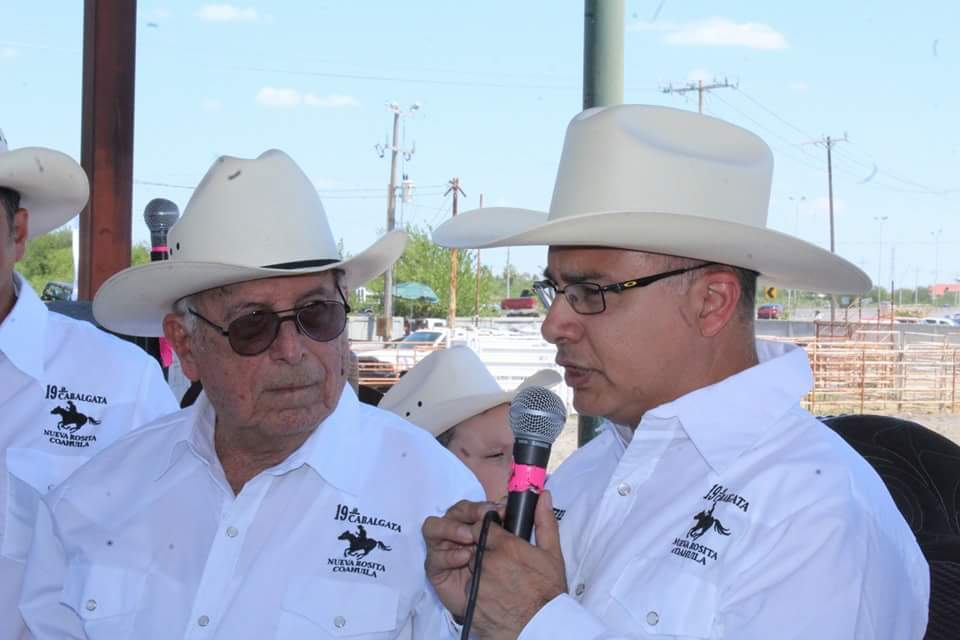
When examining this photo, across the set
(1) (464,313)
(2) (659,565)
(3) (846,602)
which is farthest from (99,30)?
(1) (464,313)

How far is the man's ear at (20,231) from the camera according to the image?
3.15 m

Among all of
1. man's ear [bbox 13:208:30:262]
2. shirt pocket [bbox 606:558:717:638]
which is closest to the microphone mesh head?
shirt pocket [bbox 606:558:717:638]

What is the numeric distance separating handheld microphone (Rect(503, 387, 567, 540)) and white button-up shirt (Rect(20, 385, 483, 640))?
19.1 inches

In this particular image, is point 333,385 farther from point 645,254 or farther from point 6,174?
point 6,174

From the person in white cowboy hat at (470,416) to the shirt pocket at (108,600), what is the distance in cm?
140

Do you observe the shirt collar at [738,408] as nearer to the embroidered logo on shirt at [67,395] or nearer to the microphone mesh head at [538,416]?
the microphone mesh head at [538,416]

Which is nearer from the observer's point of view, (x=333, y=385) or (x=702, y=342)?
(x=702, y=342)

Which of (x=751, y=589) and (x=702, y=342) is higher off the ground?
(x=702, y=342)

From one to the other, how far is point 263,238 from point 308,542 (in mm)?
771

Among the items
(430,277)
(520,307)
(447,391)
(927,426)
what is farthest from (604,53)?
(520,307)

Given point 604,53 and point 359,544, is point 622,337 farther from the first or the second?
point 604,53

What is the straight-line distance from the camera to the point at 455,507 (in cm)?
197

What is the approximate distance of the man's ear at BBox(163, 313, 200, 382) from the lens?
2.71 metres

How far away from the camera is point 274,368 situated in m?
2.51
